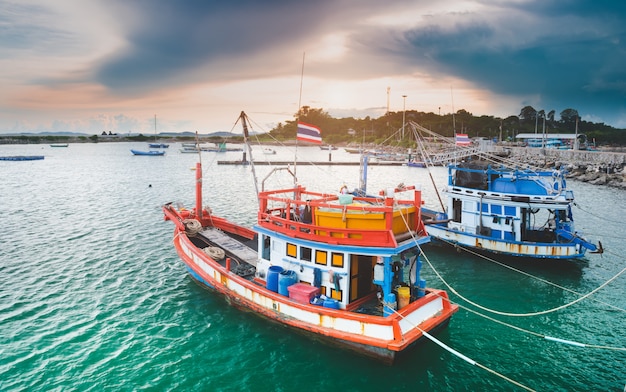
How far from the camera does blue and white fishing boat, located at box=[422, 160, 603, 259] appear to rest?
21859 mm

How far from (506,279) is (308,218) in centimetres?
1227

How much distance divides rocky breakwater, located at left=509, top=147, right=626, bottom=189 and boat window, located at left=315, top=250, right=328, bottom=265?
53248 mm

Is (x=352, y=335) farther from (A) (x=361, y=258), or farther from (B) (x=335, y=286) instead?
(A) (x=361, y=258)

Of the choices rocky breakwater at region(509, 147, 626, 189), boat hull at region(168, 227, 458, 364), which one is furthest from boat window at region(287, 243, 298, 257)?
rocky breakwater at region(509, 147, 626, 189)

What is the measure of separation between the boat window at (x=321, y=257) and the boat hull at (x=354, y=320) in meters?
1.51

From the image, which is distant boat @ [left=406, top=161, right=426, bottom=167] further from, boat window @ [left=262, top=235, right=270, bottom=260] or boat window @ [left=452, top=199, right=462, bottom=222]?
boat window @ [left=262, top=235, right=270, bottom=260]

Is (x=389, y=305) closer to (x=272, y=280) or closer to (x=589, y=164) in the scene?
(x=272, y=280)

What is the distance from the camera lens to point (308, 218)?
50.6 feet

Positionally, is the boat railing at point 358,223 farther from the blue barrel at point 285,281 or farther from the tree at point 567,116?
the tree at point 567,116

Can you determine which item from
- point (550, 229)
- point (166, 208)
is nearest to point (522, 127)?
point (550, 229)

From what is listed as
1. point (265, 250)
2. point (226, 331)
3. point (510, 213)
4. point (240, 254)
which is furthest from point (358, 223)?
point (510, 213)

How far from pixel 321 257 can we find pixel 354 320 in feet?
8.13

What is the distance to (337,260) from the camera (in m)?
13.5

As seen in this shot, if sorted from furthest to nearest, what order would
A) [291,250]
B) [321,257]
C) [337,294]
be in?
1. [291,250]
2. [321,257]
3. [337,294]
